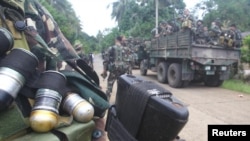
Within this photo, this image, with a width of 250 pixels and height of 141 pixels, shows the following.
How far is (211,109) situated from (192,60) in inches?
107

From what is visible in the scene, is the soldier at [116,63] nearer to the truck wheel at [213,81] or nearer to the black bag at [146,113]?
the truck wheel at [213,81]

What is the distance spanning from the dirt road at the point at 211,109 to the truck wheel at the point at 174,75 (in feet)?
1.37

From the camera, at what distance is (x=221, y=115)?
563 centimetres

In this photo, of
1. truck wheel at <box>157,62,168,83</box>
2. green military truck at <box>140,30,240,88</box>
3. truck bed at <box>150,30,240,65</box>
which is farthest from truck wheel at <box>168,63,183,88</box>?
truck wheel at <box>157,62,168,83</box>

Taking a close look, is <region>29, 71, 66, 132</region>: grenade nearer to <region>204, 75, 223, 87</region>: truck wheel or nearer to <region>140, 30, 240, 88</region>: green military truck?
<region>140, 30, 240, 88</region>: green military truck

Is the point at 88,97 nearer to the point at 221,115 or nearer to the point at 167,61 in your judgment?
the point at 221,115

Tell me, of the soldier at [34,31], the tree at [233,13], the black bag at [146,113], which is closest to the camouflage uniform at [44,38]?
the soldier at [34,31]

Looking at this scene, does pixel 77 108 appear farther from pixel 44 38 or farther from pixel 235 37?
pixel 235 37

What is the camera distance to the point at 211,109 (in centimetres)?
614

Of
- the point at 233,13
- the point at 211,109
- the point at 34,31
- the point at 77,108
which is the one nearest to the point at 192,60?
the point at 211,109

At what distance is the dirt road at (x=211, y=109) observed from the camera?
4.68m

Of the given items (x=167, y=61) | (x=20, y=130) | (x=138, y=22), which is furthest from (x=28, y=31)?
(x=138, y=22)

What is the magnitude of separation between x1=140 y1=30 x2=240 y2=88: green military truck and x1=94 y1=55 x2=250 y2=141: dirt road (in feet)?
2.03

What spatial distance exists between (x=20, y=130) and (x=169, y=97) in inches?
37.3
